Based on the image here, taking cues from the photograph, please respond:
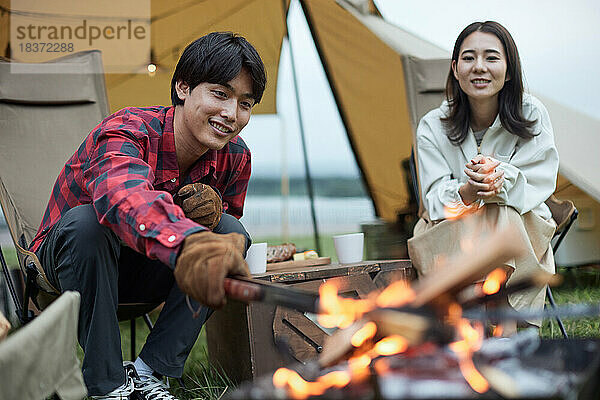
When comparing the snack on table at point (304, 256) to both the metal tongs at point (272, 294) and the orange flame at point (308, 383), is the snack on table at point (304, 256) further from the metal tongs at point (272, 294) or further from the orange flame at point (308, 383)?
the orange flame at point (308, 383)

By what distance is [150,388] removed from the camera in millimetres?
1392

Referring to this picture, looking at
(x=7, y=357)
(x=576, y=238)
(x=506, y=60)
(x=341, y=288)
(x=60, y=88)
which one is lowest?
(x=576, y=238)

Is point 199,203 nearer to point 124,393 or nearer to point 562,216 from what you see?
point 124,393

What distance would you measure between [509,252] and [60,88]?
2.10 metres

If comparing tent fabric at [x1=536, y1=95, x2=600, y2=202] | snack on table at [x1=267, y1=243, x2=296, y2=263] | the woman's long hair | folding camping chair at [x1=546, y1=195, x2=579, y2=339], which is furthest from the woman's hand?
tent fabric at [x1=536, y1=95, x2=600, y2=202]

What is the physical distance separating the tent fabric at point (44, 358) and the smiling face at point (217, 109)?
22.9 inches

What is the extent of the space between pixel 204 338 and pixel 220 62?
5.24 ft

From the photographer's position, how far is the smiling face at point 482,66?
1823mm

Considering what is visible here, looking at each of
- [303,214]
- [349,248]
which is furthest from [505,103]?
[303,214]

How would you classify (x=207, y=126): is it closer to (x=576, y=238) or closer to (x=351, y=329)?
(x=351, y=329)

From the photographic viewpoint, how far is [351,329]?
0.79 meters

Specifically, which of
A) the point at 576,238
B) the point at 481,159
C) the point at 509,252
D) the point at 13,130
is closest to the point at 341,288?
the point at 481,159

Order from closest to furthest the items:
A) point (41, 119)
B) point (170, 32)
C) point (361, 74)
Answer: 1. point (41, 119)
2. point (170, 32)
3. point (361, 74)

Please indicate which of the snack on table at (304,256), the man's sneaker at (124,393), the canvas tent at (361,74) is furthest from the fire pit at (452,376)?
the canvas tent at (361,74)
